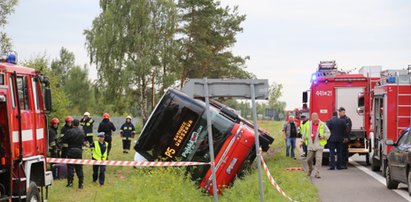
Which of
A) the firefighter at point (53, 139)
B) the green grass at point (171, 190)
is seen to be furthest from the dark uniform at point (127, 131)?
the green grass at point (171, 190)

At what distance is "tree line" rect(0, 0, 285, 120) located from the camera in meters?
53.3

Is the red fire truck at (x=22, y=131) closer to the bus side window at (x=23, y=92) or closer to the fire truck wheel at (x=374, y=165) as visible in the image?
the bus side window at (x=23, y=92)

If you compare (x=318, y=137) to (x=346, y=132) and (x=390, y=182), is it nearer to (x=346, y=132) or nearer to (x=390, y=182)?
(x=346, y=132)

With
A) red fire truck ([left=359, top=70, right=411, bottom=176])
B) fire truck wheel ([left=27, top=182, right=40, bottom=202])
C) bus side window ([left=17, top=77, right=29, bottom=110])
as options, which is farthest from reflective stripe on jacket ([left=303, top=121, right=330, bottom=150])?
bus side window ([left=17, top=77, right=29, bottom=110])

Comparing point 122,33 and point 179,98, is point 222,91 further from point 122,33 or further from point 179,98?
point 122,33

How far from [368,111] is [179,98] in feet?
29.3

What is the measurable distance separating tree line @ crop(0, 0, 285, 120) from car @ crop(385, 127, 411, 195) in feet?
127

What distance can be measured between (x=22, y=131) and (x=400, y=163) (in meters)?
7.84

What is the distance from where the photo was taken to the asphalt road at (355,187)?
14117mm

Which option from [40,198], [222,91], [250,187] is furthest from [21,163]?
[250,187]

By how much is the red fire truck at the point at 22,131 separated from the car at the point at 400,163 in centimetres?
703

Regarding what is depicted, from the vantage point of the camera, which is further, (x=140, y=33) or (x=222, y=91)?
(x=140, y=33)

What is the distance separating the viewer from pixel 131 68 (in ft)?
176

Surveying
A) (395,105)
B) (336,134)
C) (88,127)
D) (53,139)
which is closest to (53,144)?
(53,139)
